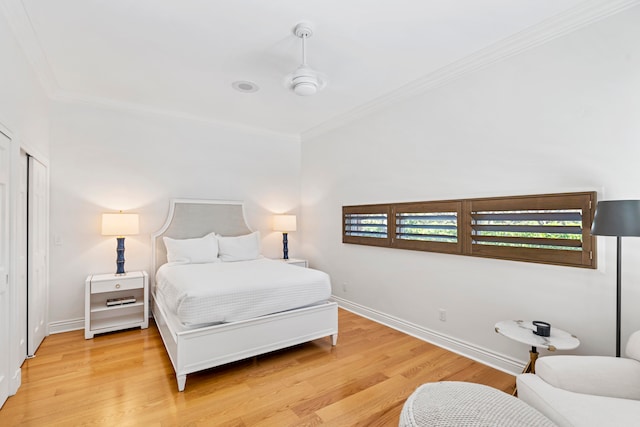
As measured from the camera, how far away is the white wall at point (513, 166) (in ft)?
6.81

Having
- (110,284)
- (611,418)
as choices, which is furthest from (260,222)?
(611,418)

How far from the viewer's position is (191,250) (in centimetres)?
393

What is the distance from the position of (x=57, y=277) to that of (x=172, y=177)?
1710mm

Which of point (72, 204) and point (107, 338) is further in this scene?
point (72, 204)

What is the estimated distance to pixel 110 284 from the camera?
342 centimetres

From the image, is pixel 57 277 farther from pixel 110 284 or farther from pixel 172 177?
pixel 172 177

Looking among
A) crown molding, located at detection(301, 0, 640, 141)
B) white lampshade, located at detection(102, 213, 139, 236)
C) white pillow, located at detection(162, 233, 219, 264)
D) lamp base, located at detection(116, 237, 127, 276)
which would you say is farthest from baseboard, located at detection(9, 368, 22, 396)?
crown molding, located at detection(301, 0, 640, 141)

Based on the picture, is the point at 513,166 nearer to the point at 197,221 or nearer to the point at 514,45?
the point at 514,45

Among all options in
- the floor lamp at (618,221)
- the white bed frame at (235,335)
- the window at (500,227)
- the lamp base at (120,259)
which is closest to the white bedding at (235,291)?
the white bed frame at (235,335)

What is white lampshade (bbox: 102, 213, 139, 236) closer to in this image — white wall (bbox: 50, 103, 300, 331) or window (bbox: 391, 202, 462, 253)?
white wall (bbox: 50, 103, 300, 331)

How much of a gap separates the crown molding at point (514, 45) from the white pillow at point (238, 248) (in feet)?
7.89

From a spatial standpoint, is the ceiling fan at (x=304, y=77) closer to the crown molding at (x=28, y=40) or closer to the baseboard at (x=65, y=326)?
the crown molding at (x=28, y=40)

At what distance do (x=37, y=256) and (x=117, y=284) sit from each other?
76 cm

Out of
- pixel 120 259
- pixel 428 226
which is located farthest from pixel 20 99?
pixel 428 226
